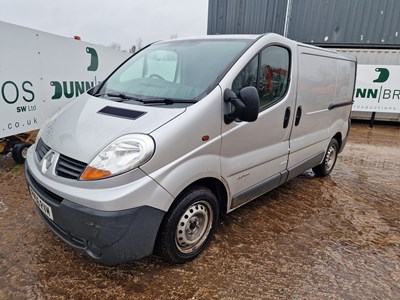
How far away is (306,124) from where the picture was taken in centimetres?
355

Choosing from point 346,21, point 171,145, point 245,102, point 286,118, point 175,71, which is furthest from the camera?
point 346,21

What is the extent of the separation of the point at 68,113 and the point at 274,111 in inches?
78.1

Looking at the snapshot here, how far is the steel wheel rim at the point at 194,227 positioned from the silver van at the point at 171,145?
0.04 feet

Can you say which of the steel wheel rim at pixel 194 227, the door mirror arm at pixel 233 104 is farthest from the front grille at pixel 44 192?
the door mirror arm at pixel 233 104

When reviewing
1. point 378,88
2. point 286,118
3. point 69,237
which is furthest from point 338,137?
point 378,88

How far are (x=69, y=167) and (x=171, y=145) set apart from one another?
0.75m

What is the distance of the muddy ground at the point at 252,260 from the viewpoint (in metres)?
2.16

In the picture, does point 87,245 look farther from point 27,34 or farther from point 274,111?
point 27,34

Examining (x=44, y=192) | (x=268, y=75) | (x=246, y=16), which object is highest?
(x=246, y=16)

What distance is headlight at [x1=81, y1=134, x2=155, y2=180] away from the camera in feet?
6.14

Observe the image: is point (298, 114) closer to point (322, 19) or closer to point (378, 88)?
point (378, 88)

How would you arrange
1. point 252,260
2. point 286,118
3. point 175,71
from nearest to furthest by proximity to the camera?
point 252,260, point 175,71, point 286,118

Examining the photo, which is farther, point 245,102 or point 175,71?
point 175,71

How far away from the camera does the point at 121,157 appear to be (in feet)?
6.24
